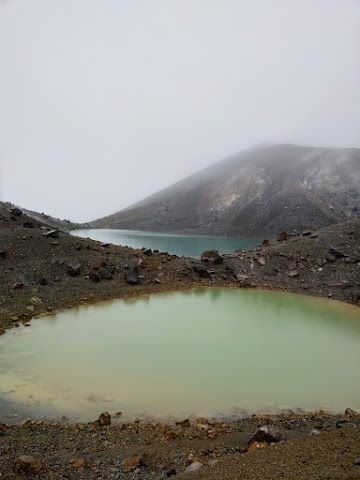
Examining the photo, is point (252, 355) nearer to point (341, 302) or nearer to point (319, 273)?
point (341, 302)

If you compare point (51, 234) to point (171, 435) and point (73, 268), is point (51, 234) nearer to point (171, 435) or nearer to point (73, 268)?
point (73, 268)

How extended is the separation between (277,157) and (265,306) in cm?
10573

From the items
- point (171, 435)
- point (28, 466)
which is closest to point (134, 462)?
point (171, 435)

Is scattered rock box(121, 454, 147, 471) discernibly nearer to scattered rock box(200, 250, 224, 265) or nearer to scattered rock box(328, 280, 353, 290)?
scattered rock box(328, 280, 353, 290)

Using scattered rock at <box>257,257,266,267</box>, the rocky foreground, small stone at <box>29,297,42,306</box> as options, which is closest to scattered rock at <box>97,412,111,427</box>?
the rocky foreground

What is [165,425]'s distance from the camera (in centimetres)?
847

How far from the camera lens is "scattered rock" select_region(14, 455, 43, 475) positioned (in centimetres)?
624

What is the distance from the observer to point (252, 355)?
12.9 meters

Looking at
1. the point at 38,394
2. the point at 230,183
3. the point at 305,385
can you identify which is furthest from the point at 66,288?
the point at 230,183

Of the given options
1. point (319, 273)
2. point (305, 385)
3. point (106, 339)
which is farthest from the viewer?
point (319, 273)

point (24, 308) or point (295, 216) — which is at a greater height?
point (295, 216)

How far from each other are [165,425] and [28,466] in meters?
3.17

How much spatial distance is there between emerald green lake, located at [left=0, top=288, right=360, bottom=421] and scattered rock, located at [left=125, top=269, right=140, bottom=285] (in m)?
3.24

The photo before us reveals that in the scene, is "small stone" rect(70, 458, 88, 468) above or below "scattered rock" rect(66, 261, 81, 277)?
below
